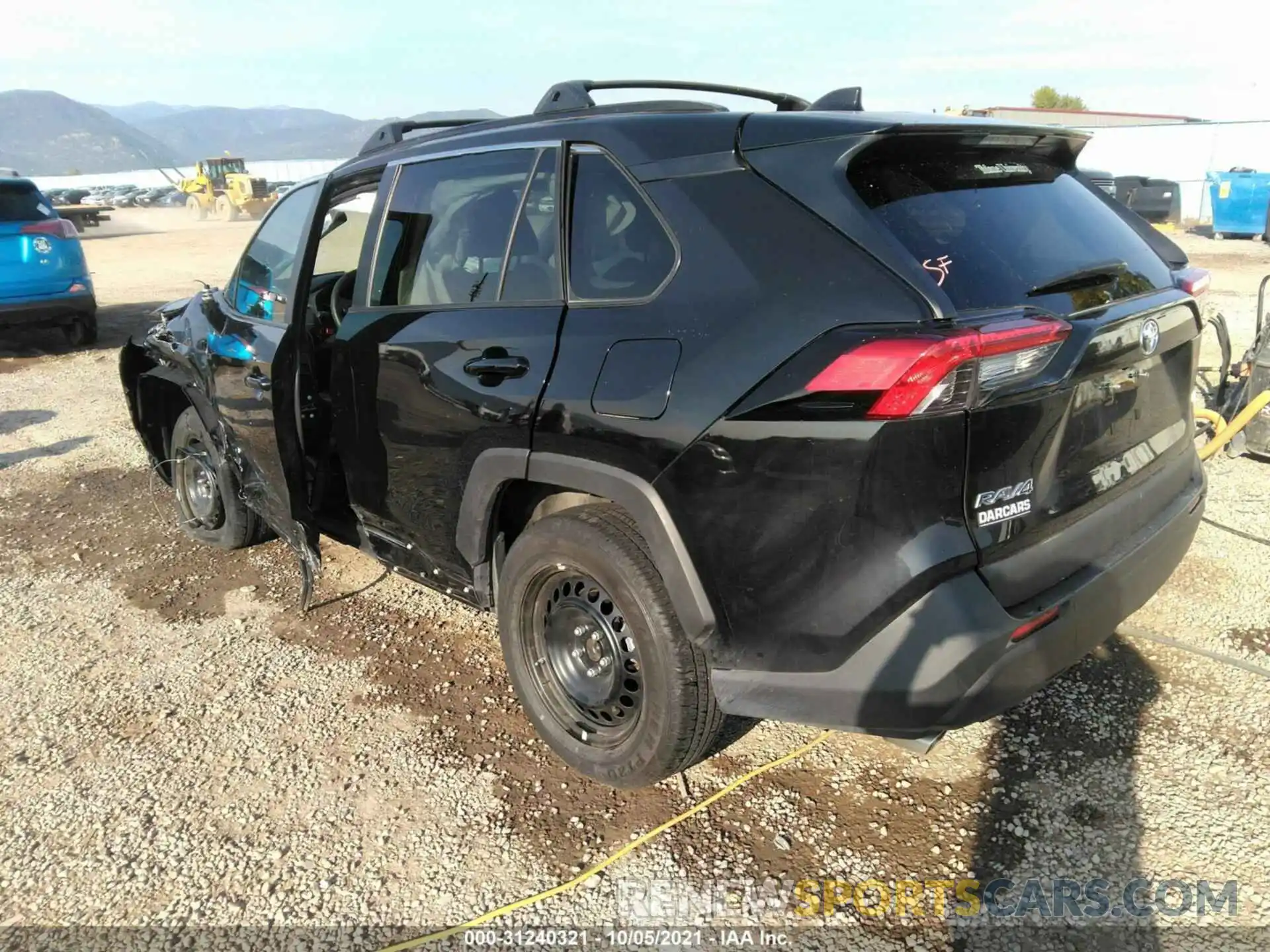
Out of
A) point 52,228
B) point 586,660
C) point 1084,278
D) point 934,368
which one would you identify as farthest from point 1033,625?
point 52,228

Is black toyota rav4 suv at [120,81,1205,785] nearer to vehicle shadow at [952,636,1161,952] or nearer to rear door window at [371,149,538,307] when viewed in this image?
rear door window at [371,149,538,307]

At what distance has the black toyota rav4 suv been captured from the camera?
1.98 meters

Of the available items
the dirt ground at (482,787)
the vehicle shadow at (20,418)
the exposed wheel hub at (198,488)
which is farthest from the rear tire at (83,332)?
the dirt ground at (482,787)

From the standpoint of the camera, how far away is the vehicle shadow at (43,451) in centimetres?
630

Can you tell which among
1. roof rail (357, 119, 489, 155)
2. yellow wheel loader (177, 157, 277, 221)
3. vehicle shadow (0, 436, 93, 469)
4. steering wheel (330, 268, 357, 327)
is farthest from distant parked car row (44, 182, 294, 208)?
roof rail (357, 119, 489, 155)

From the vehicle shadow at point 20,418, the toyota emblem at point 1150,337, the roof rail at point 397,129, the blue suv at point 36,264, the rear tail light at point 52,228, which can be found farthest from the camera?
the rear tail light at point 52,228

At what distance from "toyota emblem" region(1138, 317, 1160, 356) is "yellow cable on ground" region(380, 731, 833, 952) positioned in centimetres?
156

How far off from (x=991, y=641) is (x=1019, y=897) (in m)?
0.80

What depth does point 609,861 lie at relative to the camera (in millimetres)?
2496

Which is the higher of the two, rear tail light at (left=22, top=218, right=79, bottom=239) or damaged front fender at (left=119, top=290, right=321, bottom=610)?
rear tail light at (left=22, top=218, right=79, bottom=239)

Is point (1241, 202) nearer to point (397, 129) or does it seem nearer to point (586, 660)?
point (397, 129)

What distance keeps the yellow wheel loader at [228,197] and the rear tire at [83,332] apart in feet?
96.8

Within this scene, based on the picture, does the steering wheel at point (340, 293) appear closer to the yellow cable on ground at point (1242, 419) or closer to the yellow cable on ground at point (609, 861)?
the yellow cable on ground at point (609, 861)

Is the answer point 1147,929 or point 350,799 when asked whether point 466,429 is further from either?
point 1147,929
